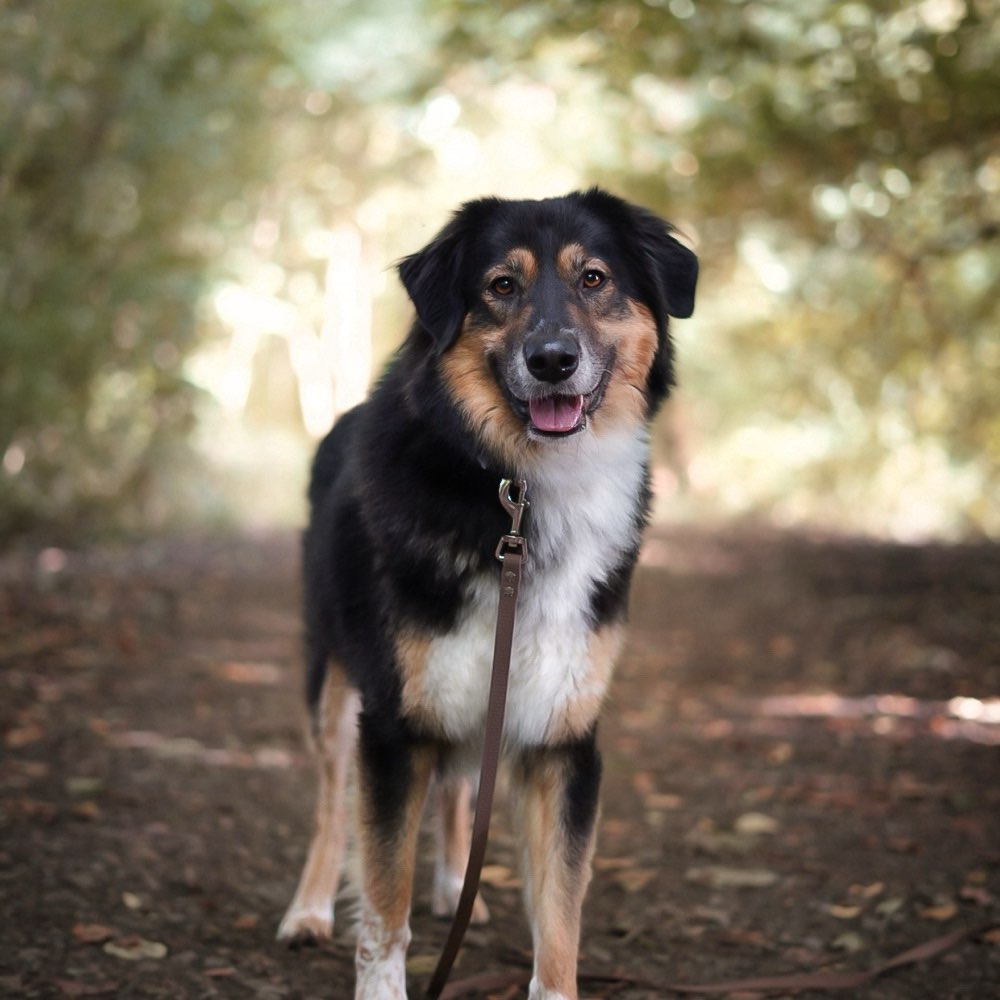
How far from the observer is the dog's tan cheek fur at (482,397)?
3.37m

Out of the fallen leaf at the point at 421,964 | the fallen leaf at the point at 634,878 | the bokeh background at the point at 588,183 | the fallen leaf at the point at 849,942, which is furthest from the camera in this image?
the bokeh background at the point at 588,183

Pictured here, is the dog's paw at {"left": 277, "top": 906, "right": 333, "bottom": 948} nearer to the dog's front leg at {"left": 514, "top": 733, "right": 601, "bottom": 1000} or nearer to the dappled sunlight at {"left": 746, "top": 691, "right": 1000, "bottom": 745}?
the dog's front leg at {"left": 514, "top": 733, "right": 601, "bottom": 1000}

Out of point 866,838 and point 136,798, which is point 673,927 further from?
point 136,798

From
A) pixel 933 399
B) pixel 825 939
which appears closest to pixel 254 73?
pixel 933 399

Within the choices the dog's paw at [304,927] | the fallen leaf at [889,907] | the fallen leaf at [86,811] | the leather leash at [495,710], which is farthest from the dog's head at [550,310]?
the fallen leaf at [86,811]

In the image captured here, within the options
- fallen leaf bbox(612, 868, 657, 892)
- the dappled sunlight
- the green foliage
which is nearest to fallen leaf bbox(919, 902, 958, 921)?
fallen leaf bbox(612, 868, 657, 892)

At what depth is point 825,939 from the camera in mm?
4070

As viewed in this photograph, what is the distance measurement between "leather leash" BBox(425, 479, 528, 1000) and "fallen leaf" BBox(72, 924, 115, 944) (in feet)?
3.80

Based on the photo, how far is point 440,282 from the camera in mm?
3482

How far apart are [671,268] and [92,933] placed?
8.98ft

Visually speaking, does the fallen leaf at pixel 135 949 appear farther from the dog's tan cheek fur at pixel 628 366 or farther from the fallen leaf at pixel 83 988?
the dog's tan cheek fur at pixel 628 366

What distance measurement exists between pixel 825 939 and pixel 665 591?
7.75 metres

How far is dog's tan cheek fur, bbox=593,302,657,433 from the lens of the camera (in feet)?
11.4

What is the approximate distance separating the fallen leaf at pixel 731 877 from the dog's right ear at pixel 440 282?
97.5 inches
